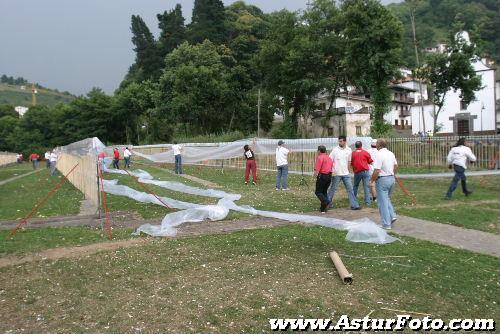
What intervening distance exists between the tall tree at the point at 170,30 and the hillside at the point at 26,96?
100 m

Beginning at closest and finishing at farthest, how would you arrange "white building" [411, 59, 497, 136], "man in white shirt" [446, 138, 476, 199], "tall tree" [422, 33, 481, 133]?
1. "man in white shirt" [446, 138, 476, 199]
2. "tall tree" [422, 33, 481, 133]
3. "white building" [411, 59, 497, 136]

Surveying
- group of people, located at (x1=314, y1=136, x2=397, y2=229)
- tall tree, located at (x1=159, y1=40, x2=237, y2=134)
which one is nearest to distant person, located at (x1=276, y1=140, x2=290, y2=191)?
group of people, located at (x1=314, y1=136, x2=397, y2=229)

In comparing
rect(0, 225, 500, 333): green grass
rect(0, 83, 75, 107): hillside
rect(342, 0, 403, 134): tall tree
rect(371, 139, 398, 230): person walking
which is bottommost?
rect(0, 225, 500, 333): green grass

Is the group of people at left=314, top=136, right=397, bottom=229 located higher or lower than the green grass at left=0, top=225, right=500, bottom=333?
higher

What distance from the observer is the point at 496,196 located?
13867 mm

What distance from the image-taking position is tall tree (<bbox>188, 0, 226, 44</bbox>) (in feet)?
205

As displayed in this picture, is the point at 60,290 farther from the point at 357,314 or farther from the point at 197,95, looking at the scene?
the point at 197,95

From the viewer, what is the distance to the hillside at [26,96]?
529ft

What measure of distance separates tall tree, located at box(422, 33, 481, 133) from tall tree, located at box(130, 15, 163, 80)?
45609 mm

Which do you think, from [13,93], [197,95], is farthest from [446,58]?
[13,93]

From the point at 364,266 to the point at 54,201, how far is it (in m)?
12.1

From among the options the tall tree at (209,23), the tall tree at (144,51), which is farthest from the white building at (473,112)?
the tall tree at (144,51)

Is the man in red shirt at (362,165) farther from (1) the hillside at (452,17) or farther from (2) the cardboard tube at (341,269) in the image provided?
(1) the hillside at (452,17)

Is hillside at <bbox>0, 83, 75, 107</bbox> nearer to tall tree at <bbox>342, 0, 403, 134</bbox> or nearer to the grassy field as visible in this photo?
tall tree at <bbox>342, 0, 403, 134</bbox>
